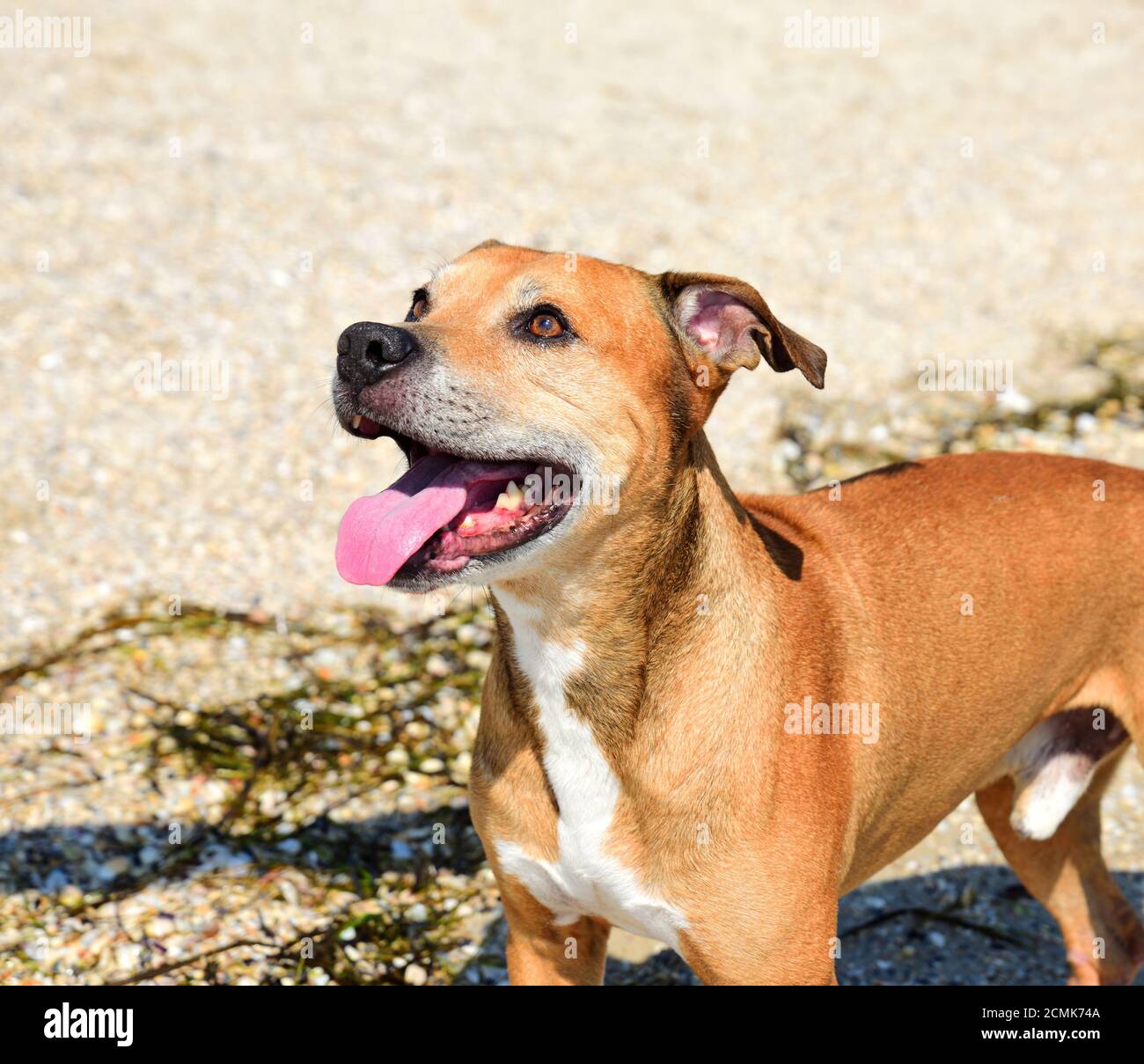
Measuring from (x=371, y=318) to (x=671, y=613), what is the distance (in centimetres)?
567

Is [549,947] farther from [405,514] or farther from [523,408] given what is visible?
[523,408]

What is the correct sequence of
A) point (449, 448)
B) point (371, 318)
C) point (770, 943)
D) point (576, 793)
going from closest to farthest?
point (449, 448)
point (770, 943)
point (576, 793)
point (371, 318)

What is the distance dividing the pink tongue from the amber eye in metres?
0.35

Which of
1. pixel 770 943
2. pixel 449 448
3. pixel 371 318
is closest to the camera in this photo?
pixel 449 448

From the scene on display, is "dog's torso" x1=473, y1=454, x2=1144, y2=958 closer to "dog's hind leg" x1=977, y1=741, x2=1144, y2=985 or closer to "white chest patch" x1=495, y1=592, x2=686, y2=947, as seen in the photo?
"white chest patch" x1=495, y1=592, x2=686, y2=947

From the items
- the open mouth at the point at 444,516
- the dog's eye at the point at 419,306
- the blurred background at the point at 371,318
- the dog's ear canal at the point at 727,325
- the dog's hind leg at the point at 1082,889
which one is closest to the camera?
the open mouth at the point at 444,516

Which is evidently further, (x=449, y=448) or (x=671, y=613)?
(x=671, y=613)

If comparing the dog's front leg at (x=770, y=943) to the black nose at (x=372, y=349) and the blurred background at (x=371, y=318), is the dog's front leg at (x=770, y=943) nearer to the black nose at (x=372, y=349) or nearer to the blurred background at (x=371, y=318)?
the blurred background at (x=371, y=318)

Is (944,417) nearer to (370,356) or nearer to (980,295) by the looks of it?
(980,295)

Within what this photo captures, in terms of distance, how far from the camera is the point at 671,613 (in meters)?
3.77

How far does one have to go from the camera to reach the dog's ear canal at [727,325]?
3.84m

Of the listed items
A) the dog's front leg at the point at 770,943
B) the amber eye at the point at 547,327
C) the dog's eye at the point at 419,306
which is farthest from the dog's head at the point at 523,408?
the dog's front leg at the point at 770,943

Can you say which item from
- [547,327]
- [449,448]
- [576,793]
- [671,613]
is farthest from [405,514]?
[576,793]

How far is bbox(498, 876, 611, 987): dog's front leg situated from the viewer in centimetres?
414
